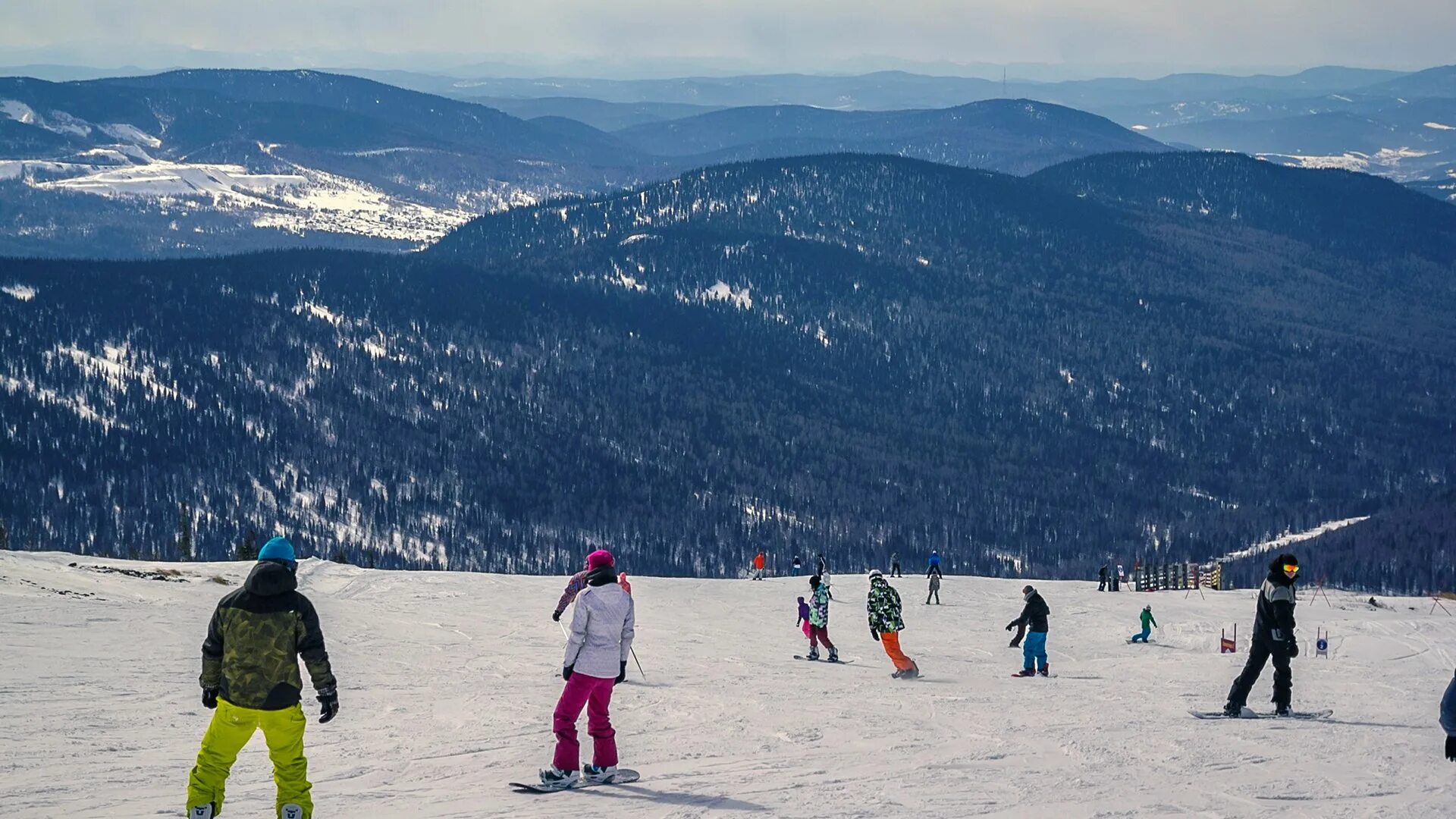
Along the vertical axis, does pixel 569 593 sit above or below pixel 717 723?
above

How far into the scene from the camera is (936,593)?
47.8 meters

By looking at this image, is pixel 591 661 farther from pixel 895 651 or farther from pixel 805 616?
pixel 805 616

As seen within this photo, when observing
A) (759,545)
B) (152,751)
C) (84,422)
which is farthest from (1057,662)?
(84,422)

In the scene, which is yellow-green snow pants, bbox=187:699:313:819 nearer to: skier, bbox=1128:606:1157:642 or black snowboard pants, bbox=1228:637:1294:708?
black snowboard pants, bbox=1228:637:1294:708

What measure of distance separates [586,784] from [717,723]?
4906 mm

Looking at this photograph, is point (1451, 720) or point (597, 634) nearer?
point (1451, 720)

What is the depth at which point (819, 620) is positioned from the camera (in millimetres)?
31969

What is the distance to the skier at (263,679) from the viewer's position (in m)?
14.5

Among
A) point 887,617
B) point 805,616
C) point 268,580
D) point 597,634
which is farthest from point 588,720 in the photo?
point 805,616

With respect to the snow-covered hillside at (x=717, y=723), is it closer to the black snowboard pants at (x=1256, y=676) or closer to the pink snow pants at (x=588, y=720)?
the pink snow pants at (x=588, y=720)

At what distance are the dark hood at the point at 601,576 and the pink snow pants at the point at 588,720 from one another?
96 cm

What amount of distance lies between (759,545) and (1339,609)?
133228 mm

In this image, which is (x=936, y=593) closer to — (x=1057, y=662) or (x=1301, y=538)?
(x=1057, y=662)

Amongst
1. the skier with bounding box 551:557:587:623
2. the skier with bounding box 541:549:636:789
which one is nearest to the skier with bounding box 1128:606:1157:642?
the skier with bounding box 551:557:587:623
